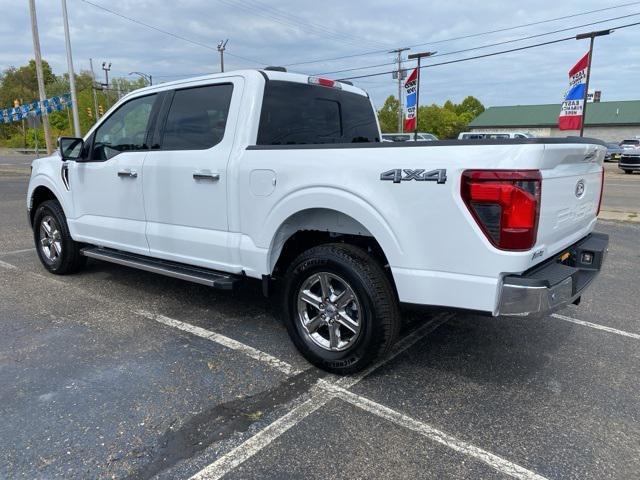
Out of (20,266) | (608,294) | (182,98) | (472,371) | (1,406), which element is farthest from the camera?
(20,266)

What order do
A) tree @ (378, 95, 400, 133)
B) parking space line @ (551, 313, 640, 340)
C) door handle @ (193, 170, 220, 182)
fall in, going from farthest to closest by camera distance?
1. tree @ (378, 95, 400, 133)
2. parking space line @ (551, 313, 640, 340)
3. door handle @ (193, 170, 220, 182)

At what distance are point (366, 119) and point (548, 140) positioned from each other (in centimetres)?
245

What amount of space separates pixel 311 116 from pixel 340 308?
5.83ft

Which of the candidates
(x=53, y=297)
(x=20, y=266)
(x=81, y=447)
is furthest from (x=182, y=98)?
(x=20, y=266)

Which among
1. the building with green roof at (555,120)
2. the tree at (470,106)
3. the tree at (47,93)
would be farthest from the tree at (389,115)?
the tree at (47,93)

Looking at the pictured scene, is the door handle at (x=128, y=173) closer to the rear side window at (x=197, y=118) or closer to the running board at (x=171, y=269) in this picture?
the rear side window at (x=197, y=118)

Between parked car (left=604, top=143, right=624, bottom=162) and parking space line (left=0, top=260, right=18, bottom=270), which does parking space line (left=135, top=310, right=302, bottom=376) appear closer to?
parking space line (left=0, top=260, right=18, bottom=270)

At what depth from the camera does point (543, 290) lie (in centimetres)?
265

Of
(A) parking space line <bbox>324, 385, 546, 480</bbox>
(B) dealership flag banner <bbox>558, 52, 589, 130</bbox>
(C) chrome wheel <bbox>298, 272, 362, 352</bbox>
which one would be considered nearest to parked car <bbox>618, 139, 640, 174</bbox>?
(B) dealership flag banner <bbox>558, 52, 589, 130</bbox>

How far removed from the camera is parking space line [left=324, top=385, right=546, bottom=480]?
8.00 ft

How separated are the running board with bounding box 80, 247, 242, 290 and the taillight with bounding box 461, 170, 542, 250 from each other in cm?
198

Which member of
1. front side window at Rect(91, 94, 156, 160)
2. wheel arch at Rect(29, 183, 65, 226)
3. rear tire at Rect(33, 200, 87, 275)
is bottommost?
rear tire at Rect(33, 200, 87, 275)

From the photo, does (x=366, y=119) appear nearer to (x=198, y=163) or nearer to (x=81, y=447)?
(x=198, y=163)

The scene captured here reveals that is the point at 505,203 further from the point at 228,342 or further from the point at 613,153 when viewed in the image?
the point at 613,153
